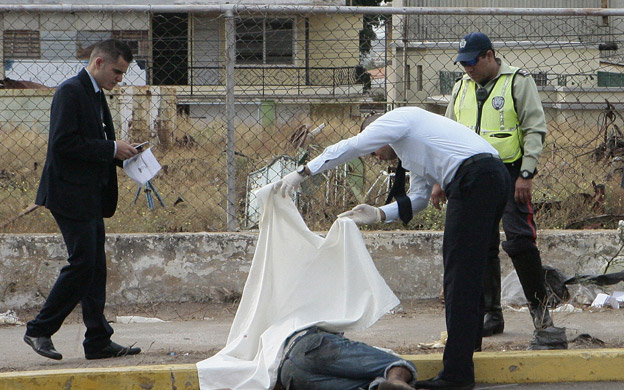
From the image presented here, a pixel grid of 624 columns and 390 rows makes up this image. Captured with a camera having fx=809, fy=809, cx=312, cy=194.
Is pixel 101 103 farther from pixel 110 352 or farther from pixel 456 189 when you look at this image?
pixel 456 189

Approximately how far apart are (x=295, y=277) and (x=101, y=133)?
1.50 m

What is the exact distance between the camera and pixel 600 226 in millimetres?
7227

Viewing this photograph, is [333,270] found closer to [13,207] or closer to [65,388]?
[65,388]

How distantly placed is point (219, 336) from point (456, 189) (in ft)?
7.60

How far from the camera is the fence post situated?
21.1ft

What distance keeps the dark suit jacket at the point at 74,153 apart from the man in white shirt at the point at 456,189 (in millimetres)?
1272

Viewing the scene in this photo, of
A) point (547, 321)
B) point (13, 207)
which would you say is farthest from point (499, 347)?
point (13, 207)

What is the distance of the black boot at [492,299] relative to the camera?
534cm

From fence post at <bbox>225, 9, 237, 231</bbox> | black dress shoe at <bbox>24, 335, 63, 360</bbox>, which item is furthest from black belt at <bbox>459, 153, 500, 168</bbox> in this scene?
fence post at <bbox>225, 9, 237, 231</bbox>

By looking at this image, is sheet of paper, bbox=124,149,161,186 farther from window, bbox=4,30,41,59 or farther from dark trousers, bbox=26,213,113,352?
window, bbox=4,30,41,59

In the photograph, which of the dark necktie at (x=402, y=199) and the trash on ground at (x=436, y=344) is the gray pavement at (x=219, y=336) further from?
the dark necktie at (x=402, y=199)

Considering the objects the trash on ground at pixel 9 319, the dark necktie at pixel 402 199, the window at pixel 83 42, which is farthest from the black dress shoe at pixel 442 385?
the trash on ground at pixel 9 319

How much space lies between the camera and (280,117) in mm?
7539

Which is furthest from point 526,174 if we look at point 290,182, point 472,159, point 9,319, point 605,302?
point 9,319
